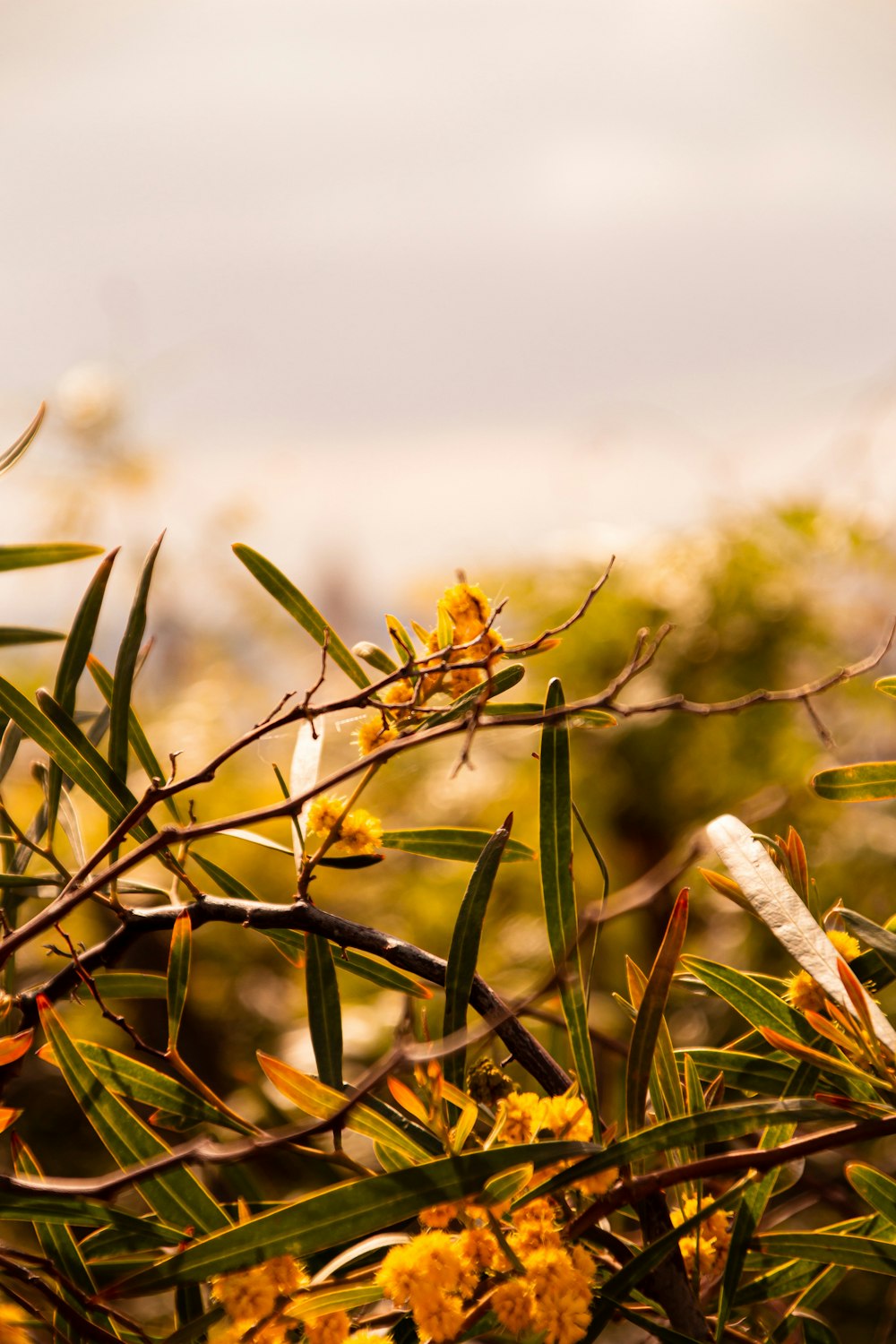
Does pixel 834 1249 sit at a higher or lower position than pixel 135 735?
lower

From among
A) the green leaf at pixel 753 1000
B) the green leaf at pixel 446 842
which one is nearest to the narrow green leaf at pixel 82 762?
the green leaf at pixel 446 842

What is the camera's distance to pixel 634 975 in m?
0.36

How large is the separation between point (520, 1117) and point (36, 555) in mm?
217

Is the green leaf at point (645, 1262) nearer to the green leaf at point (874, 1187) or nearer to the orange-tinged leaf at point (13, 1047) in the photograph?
the green leaf at point (874, 1187)

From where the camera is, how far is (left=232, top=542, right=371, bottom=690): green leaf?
38 cm

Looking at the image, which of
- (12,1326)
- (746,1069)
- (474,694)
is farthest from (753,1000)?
(12,1326)

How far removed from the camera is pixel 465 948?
31 cm

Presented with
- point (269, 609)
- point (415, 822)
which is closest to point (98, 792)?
point (415, 822)

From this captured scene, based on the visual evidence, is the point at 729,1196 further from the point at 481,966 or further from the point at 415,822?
the point at 415,822

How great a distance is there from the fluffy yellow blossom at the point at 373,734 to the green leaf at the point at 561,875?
59mm

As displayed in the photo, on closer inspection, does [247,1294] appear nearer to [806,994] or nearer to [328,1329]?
[328,1329]

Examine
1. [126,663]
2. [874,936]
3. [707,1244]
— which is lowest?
[707,1244]

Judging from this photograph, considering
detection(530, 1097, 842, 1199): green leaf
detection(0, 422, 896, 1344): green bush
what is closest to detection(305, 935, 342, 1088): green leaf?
detection(0, 422, 896, 1344): green bush

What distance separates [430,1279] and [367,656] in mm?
204
